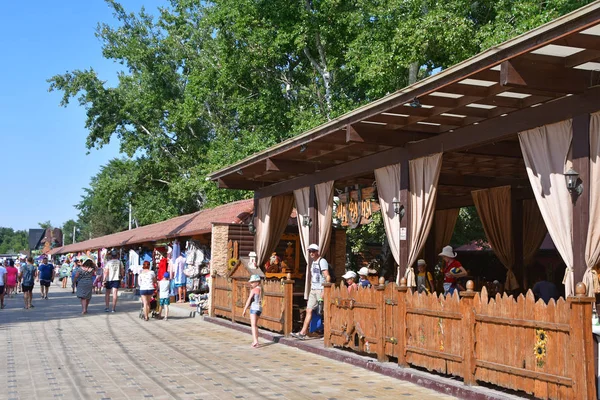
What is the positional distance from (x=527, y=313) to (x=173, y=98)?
34408mm

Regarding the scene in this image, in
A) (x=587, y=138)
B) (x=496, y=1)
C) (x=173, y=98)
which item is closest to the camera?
(x=587, y=138)

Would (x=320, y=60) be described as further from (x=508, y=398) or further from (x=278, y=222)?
(x=508, y=398)

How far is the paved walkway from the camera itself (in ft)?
27.7

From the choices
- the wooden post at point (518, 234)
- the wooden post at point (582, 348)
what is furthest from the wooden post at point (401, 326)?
the wooden post at point (518, 234)

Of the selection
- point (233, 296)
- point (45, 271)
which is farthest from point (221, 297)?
point (45, 271)

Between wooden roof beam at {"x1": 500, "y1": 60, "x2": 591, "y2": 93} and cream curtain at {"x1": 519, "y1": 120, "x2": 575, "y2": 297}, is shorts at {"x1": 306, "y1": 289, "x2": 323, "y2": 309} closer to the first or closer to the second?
cream curtain at {"x1": 519, "y1": 120, "x2": 575, "y2": 297}

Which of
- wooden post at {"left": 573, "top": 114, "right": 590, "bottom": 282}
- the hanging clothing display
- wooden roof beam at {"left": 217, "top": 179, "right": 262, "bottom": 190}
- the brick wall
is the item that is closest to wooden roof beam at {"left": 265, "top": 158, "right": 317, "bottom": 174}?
wooden roof beam at {"left": 217, "top": 179, "right": 262, "bottom": 190}

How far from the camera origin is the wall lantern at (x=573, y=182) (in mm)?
8117

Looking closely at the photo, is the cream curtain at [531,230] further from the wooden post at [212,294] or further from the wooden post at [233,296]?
the wooden post at [212,294]

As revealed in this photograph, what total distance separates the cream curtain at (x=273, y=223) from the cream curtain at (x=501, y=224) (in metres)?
4.69

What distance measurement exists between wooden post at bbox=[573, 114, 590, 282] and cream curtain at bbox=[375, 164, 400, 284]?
13.0 feet

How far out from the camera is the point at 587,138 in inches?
322

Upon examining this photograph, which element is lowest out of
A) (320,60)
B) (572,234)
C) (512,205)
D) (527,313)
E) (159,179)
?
(527,313)

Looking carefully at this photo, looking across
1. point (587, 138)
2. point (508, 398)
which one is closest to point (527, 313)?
point (508, 398)
